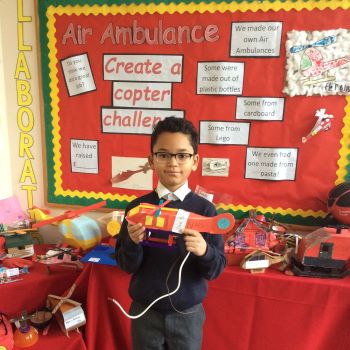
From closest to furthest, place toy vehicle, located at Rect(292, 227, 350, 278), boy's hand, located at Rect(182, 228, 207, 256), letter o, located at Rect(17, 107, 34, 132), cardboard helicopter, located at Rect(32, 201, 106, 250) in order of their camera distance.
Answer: boy's hand, located at Rect(182, 228, 207, 256) < toy vehicle, located at Rect(292, 227, 350, 278) < cardboard helicopter, located at Rect(32, 201, 106, 250) < letter o, located at Rect(17, 107, 34, 132)

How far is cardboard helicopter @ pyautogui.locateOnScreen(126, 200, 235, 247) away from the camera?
0.76 metres

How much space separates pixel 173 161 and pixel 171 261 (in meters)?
0.28

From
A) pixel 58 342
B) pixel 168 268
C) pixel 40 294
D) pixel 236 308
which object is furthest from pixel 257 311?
pixel 40 294

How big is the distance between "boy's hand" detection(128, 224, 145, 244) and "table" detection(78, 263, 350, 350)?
538 millimetres

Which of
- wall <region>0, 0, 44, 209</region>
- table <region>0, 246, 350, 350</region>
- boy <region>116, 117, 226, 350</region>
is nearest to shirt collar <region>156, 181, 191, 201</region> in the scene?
boy <region>116, 117, 226, 350</region>

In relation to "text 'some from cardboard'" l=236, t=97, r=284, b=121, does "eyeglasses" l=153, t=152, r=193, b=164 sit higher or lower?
lower

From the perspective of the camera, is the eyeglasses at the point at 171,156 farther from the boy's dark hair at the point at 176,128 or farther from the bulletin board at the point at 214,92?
the bulletin board at the point at 214,92

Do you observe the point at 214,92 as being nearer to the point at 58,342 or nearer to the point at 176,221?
the point at 176,221

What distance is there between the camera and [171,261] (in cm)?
86

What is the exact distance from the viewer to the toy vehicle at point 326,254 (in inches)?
44.7

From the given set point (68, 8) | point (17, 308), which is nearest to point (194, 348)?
point (17, 308)

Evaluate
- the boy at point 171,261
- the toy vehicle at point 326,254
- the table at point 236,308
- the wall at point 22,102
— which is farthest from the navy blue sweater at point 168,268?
the wall at point 22,102

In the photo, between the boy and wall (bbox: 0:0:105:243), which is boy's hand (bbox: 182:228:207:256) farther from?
wall (bbox: 0:0:105:243)

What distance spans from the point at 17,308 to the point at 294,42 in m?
1.58
